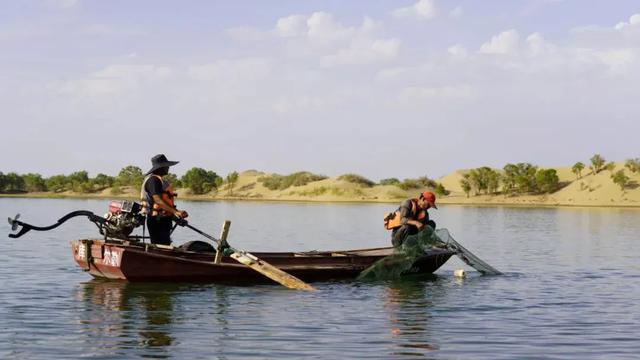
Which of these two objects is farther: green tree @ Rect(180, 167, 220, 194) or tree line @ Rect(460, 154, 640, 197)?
green tree @ Rect(180, 167, 220, 194)

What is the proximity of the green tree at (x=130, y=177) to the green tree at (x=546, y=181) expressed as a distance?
181 ft

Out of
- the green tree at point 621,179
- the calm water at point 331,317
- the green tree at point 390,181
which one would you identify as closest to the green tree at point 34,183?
the green tree at point 390,181

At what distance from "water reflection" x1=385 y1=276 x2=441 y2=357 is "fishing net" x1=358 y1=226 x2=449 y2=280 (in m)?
0.37

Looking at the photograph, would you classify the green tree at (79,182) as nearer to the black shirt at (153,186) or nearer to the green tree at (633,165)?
the green tree at (633,165)

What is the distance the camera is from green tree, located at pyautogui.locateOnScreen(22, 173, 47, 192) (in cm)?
13112

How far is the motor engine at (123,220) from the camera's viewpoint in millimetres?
17734

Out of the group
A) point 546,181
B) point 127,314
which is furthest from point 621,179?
point 127,314

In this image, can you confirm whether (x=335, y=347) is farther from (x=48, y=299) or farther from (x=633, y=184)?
(x=633, y=184)

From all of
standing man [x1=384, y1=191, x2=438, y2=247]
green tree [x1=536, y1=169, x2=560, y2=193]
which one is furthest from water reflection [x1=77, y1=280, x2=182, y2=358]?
green tree [x1=536, y1=169, x2=560, y2=193]

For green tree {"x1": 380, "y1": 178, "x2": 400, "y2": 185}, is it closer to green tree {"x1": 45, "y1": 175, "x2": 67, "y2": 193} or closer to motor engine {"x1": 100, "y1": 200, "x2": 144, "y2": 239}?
green tree {"x1": 45, "y1": 175, "x2": 67, "y2": 193}

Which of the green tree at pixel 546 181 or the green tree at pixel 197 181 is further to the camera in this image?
the green tree at pixel 197 181

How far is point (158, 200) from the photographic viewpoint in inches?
685

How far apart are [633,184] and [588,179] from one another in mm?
6597

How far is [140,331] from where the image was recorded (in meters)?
12.9
